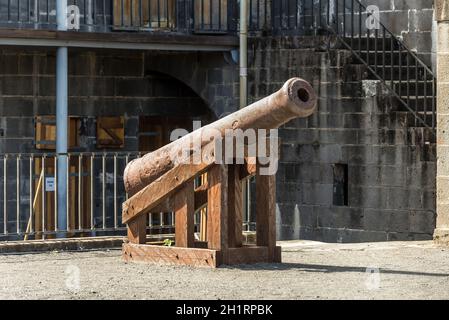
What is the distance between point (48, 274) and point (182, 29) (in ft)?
29.4

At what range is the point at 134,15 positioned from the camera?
22.2m

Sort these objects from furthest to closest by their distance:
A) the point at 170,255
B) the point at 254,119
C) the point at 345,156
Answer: the point at 345,156 < the point at 170,255 < the point at 254,119

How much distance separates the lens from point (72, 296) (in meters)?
12.0

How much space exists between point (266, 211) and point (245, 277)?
129cm

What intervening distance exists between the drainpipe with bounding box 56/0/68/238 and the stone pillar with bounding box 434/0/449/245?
6.28 m

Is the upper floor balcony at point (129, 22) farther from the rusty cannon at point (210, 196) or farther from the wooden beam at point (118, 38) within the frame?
the rusty cannon at point (210, 196)

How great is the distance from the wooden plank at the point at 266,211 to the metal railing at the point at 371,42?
5.77 metres

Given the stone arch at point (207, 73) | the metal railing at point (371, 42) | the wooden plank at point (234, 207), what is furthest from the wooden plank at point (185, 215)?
the stone arch at point (207, 73)

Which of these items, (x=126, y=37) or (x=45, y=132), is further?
(x=45, y=132)

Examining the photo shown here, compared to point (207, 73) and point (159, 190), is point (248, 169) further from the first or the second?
point (207, 73)

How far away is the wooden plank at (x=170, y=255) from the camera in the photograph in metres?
13.8

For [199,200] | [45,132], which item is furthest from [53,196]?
[199,200]

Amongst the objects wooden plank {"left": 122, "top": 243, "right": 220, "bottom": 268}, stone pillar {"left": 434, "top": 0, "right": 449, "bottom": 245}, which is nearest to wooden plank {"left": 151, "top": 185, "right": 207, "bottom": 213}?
wooden plank {"left": 122, "top": 243, "right": 220, "bottom": 268}

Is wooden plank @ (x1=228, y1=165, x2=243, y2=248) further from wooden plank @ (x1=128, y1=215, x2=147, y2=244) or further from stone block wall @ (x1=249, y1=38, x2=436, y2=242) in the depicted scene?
stone block wall @ (x1=249, y1=38, x2=436, y2=242)
